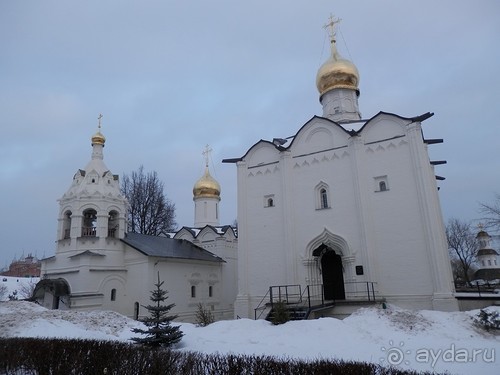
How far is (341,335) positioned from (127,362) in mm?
6166

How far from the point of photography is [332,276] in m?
16.4

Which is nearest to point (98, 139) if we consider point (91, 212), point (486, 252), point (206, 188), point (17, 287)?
point (91, 212)

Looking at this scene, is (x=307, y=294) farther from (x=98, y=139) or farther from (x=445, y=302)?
(x=98, y=139)

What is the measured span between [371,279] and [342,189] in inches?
162

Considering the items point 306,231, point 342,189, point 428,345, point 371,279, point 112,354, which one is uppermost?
point 342,189

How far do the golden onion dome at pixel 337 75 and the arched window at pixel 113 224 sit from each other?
1441 cm

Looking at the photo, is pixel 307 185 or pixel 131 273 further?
pixel 131 273

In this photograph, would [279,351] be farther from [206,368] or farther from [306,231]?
[306,231]

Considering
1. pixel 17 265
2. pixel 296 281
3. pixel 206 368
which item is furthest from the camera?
pixel 17 265

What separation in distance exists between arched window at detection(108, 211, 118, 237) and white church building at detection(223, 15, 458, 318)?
7457mm

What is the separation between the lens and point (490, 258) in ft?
152

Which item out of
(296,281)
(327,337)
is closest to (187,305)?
(296,281)

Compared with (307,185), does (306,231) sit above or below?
below

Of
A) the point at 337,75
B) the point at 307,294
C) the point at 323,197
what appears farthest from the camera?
the point at 337,75
